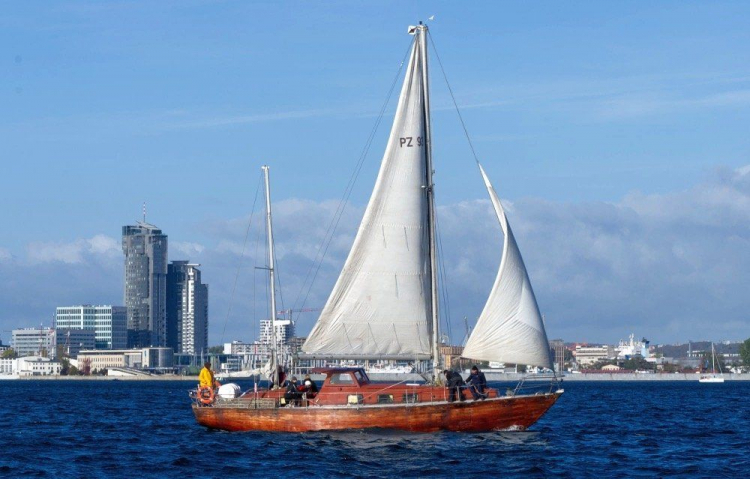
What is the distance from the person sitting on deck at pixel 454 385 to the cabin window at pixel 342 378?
11.8 ft

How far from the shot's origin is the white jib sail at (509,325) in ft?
142

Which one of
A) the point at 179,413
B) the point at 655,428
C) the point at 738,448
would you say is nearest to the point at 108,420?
the point at 179,413

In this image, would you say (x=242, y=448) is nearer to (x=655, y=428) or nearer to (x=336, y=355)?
(x=336, y=355)

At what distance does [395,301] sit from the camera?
45.4 metres

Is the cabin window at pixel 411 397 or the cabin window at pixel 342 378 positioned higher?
the cabin window at pixel 342 378

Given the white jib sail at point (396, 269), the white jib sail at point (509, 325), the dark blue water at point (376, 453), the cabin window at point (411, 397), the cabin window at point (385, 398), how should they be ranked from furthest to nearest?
the white jib sail at point (396, 269)
the cabin window at point (385, 398)
the cabin window at point (411, 397)
the white jib sail at point (509, 325)
the dark blue water at point (376, 453)

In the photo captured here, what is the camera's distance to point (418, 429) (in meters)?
43.5

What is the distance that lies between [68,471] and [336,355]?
36.5ft

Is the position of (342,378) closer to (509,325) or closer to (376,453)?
(376,453)

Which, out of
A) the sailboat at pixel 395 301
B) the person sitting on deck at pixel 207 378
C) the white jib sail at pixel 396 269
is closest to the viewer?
the sailboat at pixel 395 301

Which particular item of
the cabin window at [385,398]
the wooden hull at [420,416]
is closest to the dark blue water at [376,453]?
the wooden hull at [420,416]

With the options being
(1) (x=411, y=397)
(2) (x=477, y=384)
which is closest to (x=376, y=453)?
(1) (x=411, y=397)

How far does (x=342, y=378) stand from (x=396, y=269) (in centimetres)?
430

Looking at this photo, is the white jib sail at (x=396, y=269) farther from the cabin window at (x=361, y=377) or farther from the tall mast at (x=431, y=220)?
the cabin window at (x=361, y=377)
